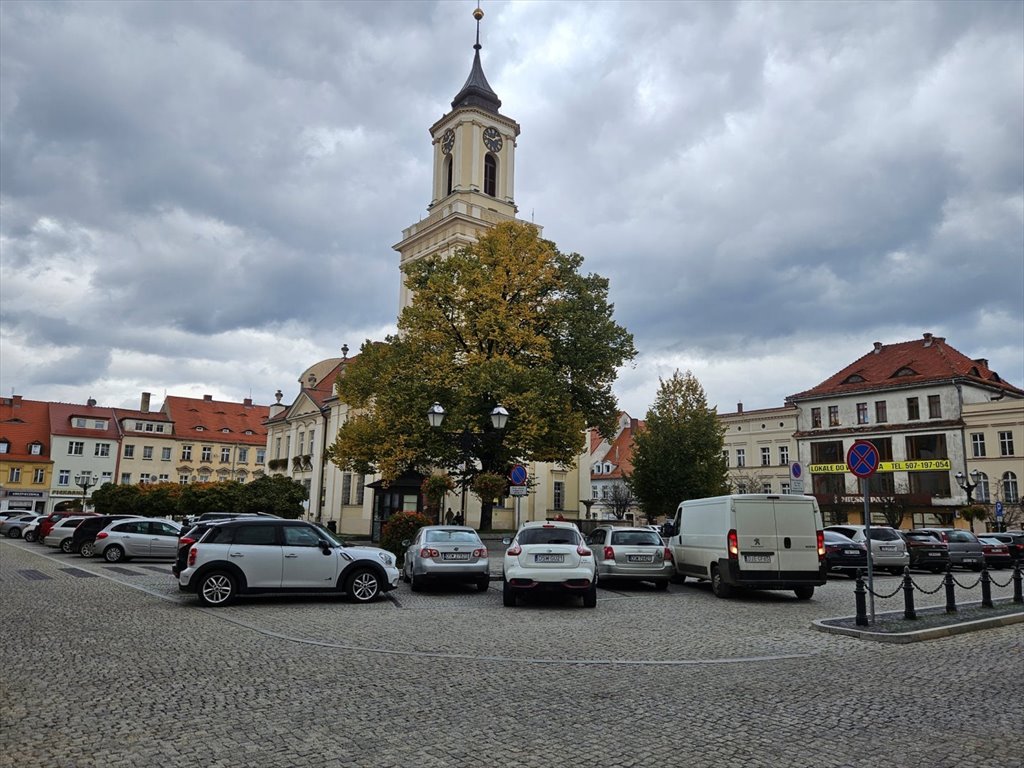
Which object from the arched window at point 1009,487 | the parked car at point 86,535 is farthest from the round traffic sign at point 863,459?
the arched window at point 1009,487

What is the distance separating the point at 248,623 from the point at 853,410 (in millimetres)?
58223

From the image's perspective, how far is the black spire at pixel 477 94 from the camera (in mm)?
54312

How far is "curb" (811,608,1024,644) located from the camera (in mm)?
10734

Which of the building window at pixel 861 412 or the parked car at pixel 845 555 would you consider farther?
the building window at pixel 861 412

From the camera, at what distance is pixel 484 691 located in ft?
24.0

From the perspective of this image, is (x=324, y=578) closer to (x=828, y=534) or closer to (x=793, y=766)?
(x=793, y=766)

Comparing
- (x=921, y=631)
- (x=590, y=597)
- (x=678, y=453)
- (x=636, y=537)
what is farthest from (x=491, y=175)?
(x=921, y=631)

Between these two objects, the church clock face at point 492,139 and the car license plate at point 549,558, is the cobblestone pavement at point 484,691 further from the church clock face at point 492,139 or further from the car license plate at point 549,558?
the church clock face at point 492,139

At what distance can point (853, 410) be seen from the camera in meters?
60.5

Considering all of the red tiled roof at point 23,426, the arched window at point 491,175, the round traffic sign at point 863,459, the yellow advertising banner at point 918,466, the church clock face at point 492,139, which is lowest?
the round traffic sign at point 863,459

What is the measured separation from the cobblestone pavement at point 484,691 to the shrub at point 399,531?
7.10 metres

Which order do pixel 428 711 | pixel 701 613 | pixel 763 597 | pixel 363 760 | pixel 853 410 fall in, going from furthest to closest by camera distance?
pixel 853 410 → pixel 763 597 → pixel 701 613 → pixel 428 711 → pixel 363 760

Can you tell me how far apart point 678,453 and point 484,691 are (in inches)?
1387

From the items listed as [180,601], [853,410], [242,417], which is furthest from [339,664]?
[242,417]
